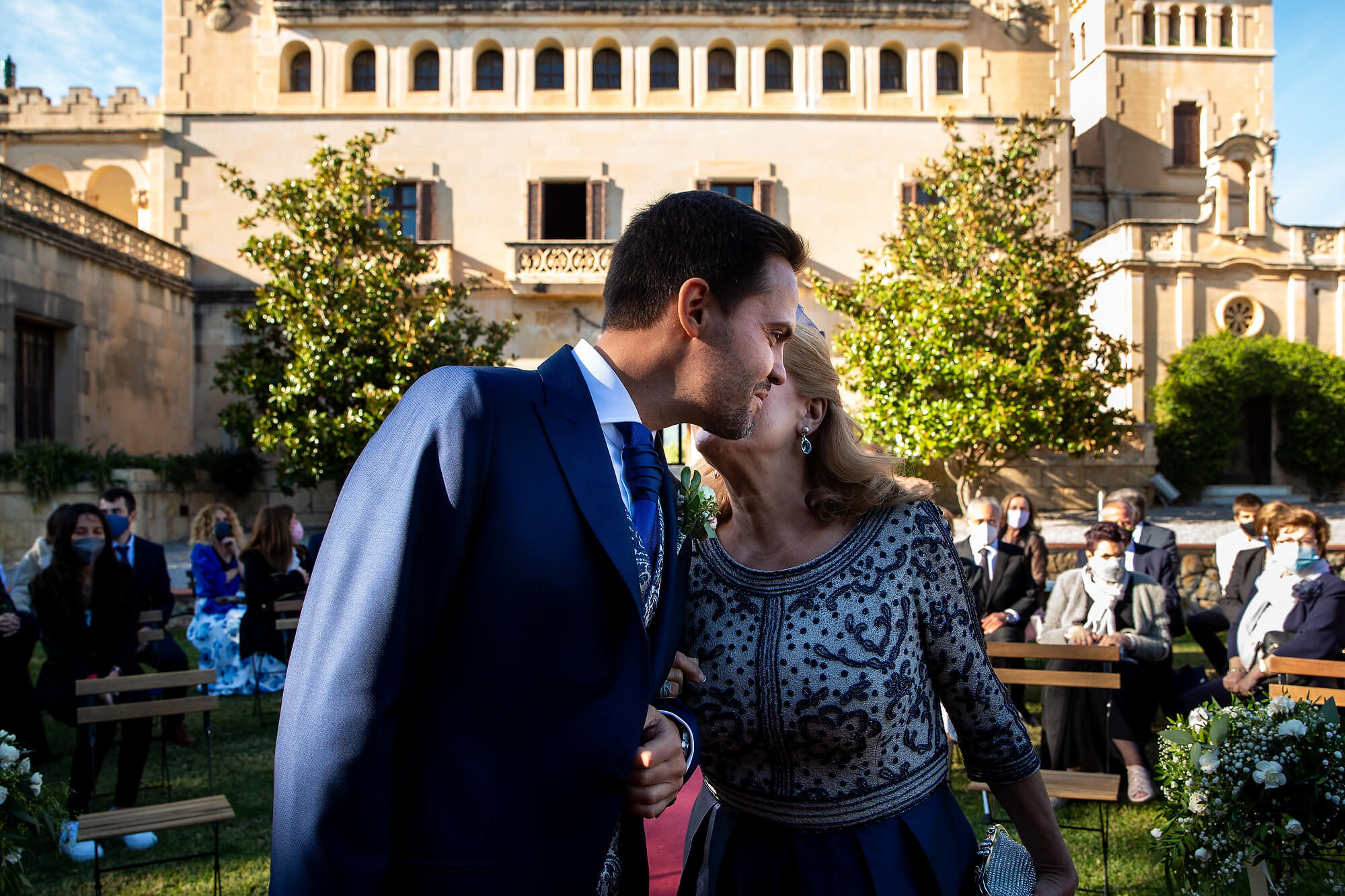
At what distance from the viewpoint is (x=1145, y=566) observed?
317 inches

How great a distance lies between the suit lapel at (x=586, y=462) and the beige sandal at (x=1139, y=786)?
18.5 ft

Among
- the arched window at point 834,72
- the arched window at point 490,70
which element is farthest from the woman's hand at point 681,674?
the arched window at point 834,72

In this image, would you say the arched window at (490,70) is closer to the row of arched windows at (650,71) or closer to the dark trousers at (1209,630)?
the row of arched windows at (650,71)

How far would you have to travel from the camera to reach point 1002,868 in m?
2.13

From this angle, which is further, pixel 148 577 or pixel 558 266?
pixel 558 266

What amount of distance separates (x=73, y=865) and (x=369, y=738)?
5.22m

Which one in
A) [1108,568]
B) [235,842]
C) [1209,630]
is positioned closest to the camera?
[235,842]

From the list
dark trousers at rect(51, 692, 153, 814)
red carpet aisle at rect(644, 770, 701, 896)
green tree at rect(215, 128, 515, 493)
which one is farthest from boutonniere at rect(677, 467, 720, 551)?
green tree at rect(215, 128, 515, 493)

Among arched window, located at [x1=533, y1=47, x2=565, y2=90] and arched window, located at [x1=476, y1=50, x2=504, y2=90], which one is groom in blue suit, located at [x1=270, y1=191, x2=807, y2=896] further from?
arched window, located at [x1=476, y1=50, x2=504, y2=90]

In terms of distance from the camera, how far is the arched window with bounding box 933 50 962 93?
23.9 m

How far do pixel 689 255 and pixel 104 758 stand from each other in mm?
5960

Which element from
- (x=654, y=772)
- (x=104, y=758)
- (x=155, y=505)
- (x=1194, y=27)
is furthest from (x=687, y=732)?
(x=1194, y=27)

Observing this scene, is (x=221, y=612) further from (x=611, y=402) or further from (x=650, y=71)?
(x=650, y=71)

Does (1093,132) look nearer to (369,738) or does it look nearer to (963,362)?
(963,362)
